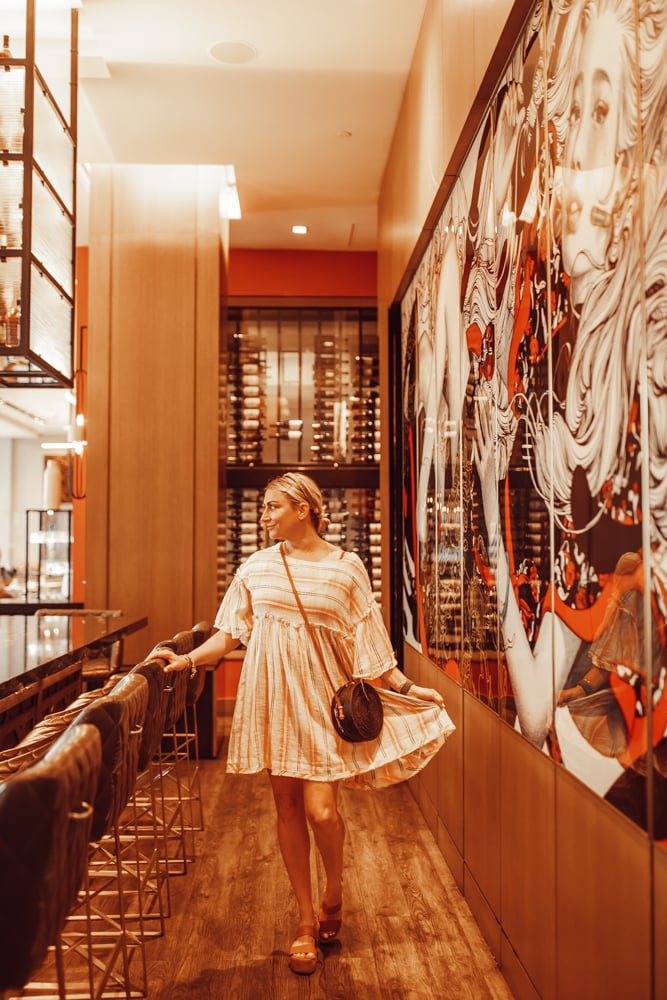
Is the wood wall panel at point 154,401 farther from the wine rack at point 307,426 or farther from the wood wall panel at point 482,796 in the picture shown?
the wood wall panel at point 482,796

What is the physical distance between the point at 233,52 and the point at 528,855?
450cm

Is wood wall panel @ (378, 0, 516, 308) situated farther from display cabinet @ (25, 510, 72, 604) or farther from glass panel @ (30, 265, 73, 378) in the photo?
display cabinet @ (25, 510, 72, 604)

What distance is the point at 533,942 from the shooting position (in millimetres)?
2459

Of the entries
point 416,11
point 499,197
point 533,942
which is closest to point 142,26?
point 416,11

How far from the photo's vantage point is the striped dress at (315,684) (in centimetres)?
288

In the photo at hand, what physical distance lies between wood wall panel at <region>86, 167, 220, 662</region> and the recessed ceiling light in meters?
1.29

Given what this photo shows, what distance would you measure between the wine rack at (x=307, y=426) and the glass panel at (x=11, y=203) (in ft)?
12.4

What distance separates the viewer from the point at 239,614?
3.06 metres

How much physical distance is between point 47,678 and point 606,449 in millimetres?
2167

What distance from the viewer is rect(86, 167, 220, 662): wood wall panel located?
5.99 metres

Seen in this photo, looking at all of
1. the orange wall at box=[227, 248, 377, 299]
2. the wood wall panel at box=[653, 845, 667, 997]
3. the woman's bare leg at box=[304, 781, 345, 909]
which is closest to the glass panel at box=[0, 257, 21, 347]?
the woman's bare leg at box=[304, 781, 345, 909]

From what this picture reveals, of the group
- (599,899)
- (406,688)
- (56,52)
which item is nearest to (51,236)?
(56,52)

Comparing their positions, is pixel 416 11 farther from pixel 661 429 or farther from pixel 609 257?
pixel 661 429

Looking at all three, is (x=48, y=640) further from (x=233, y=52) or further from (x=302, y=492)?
(x=233, y=52)
